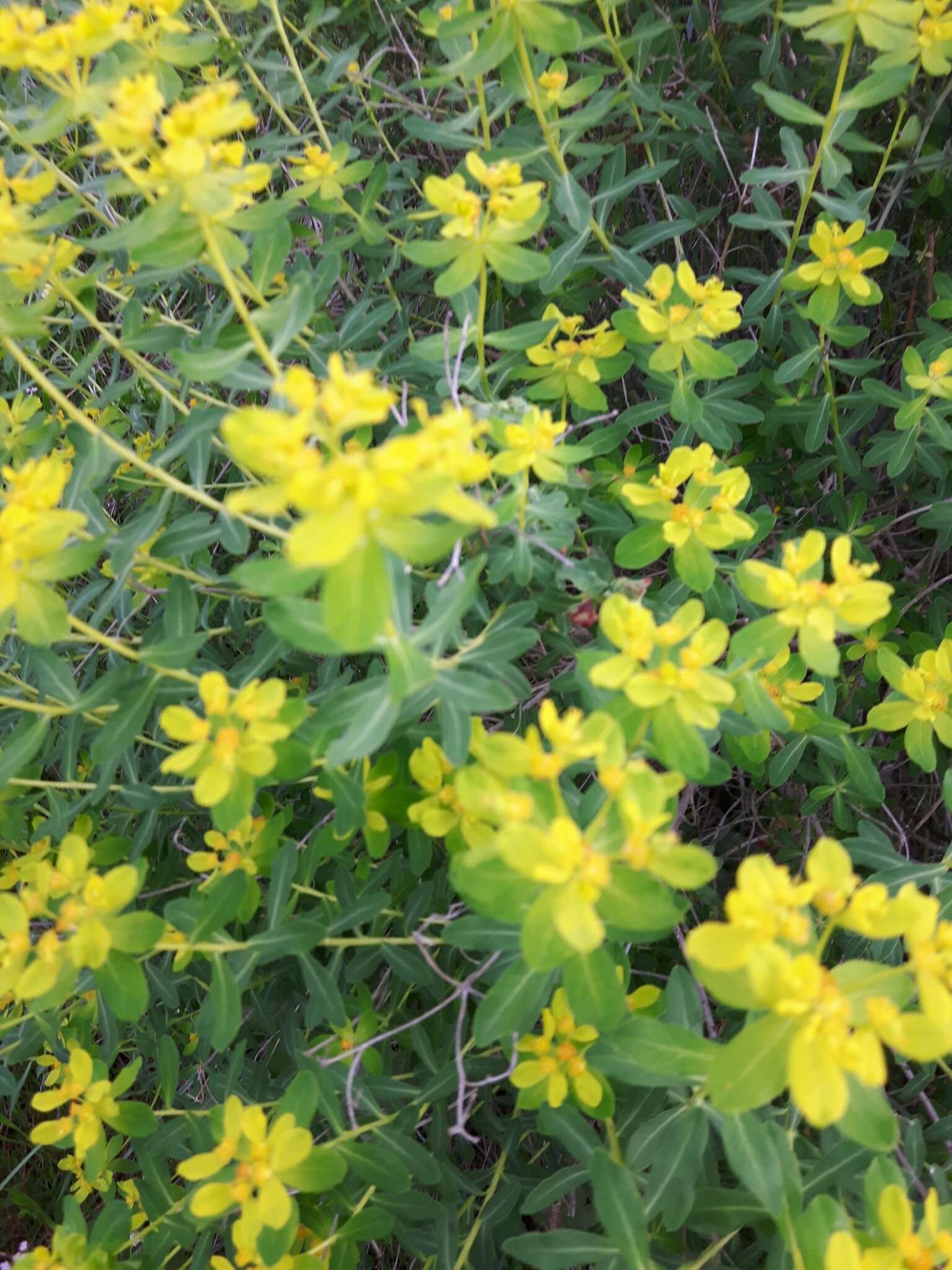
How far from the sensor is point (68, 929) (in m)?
1.11

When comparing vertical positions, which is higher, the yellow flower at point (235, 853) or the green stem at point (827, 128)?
the green stem at point (827, 128)

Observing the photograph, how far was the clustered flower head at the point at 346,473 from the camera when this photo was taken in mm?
749

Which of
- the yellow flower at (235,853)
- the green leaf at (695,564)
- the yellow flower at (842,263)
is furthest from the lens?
the yellow flower at (842,263)

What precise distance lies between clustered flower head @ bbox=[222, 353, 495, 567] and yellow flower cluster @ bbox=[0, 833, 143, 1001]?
625 millimetres

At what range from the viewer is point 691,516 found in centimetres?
143

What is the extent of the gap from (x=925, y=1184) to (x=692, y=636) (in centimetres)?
99

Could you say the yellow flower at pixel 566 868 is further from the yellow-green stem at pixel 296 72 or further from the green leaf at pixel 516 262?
the yellow-green stem at pixel 296 72

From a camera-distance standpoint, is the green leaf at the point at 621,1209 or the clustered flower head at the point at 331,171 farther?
the clustered flower head at the point at 331,171

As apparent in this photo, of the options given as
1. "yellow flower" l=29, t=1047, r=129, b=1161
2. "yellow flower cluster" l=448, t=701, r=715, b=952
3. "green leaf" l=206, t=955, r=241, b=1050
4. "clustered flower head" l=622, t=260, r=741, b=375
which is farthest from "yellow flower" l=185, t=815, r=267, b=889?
"clustered flower head" l=622, t=260, r=741, b=375

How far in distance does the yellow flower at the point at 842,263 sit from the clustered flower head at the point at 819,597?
0.71 metres

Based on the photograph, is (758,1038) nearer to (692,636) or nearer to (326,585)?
(692,636)

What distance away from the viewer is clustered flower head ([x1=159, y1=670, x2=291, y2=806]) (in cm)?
106

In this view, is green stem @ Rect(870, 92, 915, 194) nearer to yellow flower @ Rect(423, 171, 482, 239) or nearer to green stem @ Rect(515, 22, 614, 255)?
green stem @ Rect(515, 22, 614, 255)

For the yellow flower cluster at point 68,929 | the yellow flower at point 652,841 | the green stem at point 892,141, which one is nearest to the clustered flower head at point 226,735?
the yellow flower cluster at point 68,929
